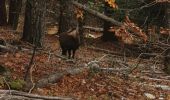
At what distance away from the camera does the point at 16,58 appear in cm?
1298

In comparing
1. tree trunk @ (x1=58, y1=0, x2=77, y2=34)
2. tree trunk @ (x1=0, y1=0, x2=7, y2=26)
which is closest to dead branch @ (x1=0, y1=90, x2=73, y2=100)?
tree trunk @ (x1=58, y1=0, x2=77, y2=34)

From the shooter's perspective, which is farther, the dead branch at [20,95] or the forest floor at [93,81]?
the forest floor at [93,81]

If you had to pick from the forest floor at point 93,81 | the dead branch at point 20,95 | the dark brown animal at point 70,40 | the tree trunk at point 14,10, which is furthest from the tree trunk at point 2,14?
the dead branch at point 20,95

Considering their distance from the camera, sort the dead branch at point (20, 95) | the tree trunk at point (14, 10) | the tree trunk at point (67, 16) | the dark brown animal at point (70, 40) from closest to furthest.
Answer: the dead branch at point (20, 95)
the dark brown animal at point (70, 40)
the tree trunk at point (67, 16)
the tree trunk at point (14, 10)

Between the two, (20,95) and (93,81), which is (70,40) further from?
(20,95)

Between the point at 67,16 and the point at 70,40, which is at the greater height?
the point at 67,16

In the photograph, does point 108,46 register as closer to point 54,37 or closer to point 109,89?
point 54,37

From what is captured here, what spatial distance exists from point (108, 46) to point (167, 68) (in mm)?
10535

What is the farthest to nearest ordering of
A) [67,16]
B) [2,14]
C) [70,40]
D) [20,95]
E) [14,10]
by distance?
[2,14], [14,10], [67,16], [70,40], [20,95]

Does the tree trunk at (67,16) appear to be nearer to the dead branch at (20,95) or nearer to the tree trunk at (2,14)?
the tree trunk at (2,14)

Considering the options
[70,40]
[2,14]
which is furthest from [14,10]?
[70,40]

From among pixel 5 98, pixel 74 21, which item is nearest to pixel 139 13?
pixel 74 21

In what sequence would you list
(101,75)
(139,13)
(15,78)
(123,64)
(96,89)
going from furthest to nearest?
(139,13) < (123,64) < (101,75) < (96,89) < (15,78)

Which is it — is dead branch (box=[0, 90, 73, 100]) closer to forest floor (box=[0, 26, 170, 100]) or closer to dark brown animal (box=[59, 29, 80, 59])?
forest floor (box=[0, 26, 170, 100])
